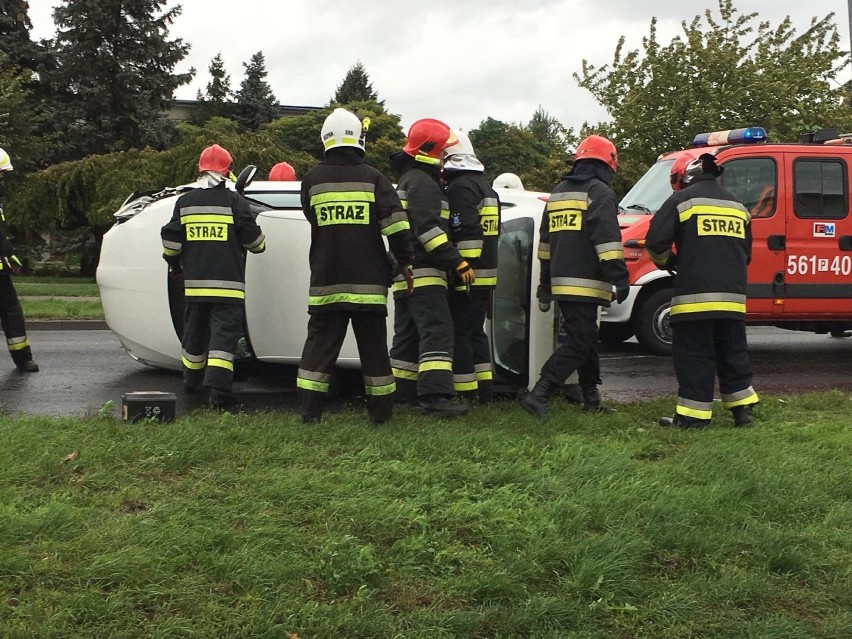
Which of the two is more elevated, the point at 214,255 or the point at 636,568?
the point at 214,255

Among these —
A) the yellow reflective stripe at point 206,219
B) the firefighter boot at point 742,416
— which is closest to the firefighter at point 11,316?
the yellow reflective stripe at point 206,219

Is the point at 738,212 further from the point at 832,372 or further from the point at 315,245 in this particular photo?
the point at 832,372

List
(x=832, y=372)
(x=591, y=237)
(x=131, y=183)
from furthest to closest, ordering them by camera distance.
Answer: (x=131, y=183), (x=832, y=372), (x=591, y=237)

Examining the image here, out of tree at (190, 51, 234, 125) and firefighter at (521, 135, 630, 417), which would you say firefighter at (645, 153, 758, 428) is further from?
tree at (190, 51, 234, 125)

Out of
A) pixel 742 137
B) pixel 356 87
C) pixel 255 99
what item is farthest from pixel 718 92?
pixel 356 87

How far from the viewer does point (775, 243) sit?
28.9 feet

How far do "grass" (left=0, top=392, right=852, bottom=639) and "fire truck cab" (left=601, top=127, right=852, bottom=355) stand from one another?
4044 millimetres

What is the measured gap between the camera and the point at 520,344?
615 centimetres

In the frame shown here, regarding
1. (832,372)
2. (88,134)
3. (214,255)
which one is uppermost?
(88,134)

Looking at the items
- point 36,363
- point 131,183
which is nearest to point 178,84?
point 131,183

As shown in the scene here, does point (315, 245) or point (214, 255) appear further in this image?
point (214, 255)

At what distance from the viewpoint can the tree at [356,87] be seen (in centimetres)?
6047

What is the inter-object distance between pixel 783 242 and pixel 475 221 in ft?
14.7

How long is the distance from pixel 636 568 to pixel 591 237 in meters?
2.74
